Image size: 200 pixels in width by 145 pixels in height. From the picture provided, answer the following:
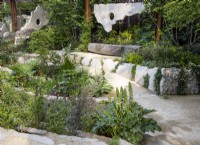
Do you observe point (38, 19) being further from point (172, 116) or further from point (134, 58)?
point (172, 116)

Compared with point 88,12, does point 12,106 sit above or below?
below

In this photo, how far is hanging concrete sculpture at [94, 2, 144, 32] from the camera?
9.71 m

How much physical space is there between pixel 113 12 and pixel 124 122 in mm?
7415

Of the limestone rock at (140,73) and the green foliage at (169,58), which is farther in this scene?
the limestone rock at (140,73)

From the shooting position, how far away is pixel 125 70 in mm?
7465

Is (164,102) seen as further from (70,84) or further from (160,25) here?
(160,25)

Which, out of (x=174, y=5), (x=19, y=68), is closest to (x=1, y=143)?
(x=19, y=68)

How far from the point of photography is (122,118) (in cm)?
358

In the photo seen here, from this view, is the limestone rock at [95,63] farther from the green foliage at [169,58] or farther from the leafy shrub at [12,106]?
the leafy shrub at [12,106]

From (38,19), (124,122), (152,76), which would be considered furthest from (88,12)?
(124,122)

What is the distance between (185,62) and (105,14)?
4.76 metres

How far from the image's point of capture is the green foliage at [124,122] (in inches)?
135

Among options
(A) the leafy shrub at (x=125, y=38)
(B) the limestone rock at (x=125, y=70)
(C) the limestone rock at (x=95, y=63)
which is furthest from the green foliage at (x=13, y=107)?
(A) the leafy shrub at (x=125, y=38)

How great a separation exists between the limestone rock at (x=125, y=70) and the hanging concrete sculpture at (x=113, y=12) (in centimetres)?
299
